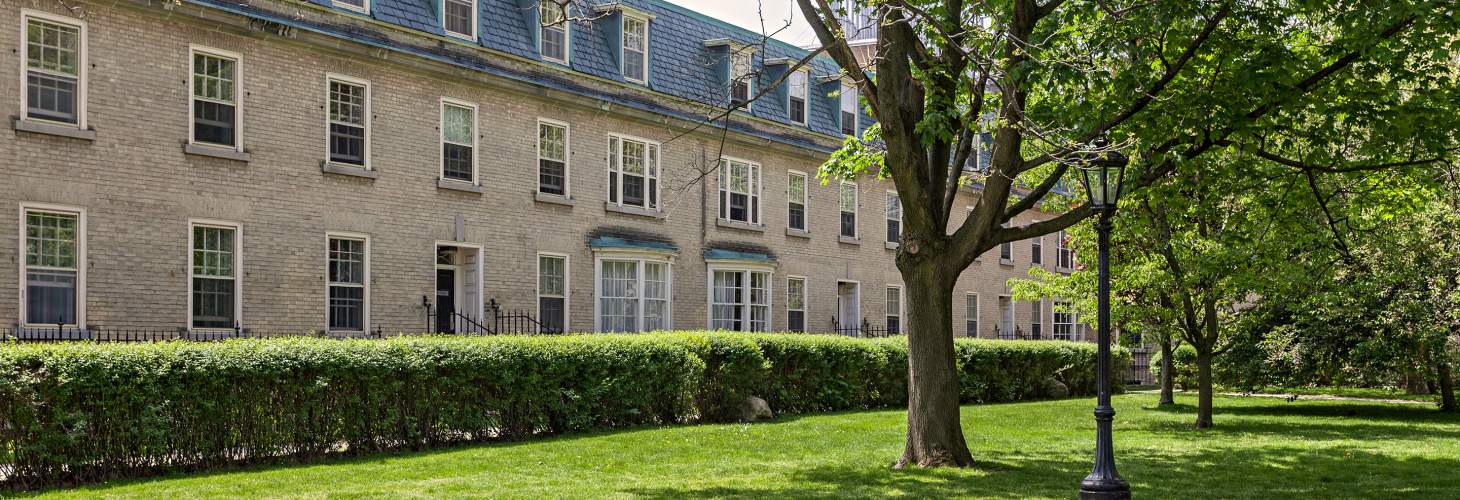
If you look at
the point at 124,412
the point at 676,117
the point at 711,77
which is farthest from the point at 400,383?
the point at 711,77

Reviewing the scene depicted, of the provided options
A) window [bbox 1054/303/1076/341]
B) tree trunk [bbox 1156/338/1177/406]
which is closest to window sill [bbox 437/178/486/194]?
tree trunk [bbox 1156/338/1177/406]

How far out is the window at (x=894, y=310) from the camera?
3584 centimetres

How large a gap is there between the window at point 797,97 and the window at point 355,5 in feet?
41.9

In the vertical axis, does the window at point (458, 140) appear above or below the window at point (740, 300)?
above

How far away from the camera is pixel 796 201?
32.5 m

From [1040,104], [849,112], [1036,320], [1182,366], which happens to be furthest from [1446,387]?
[1036,320]

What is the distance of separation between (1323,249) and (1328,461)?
620 cm

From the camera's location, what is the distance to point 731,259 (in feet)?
96.3

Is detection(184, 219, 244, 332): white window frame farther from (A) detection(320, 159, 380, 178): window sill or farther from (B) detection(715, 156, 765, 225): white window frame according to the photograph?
(B) detection(715, 156, 765, 225): white window frame

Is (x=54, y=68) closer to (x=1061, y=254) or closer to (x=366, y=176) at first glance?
(x=366, y=176)

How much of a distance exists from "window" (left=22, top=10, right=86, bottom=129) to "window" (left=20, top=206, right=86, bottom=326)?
133 cm

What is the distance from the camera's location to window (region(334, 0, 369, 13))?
21.5m

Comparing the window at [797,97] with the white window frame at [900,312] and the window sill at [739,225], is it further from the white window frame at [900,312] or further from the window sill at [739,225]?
the white window frame at [900,312]

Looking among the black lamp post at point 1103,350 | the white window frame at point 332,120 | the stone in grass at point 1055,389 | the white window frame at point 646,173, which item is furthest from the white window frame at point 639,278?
the black lamp post at point 1103,350
